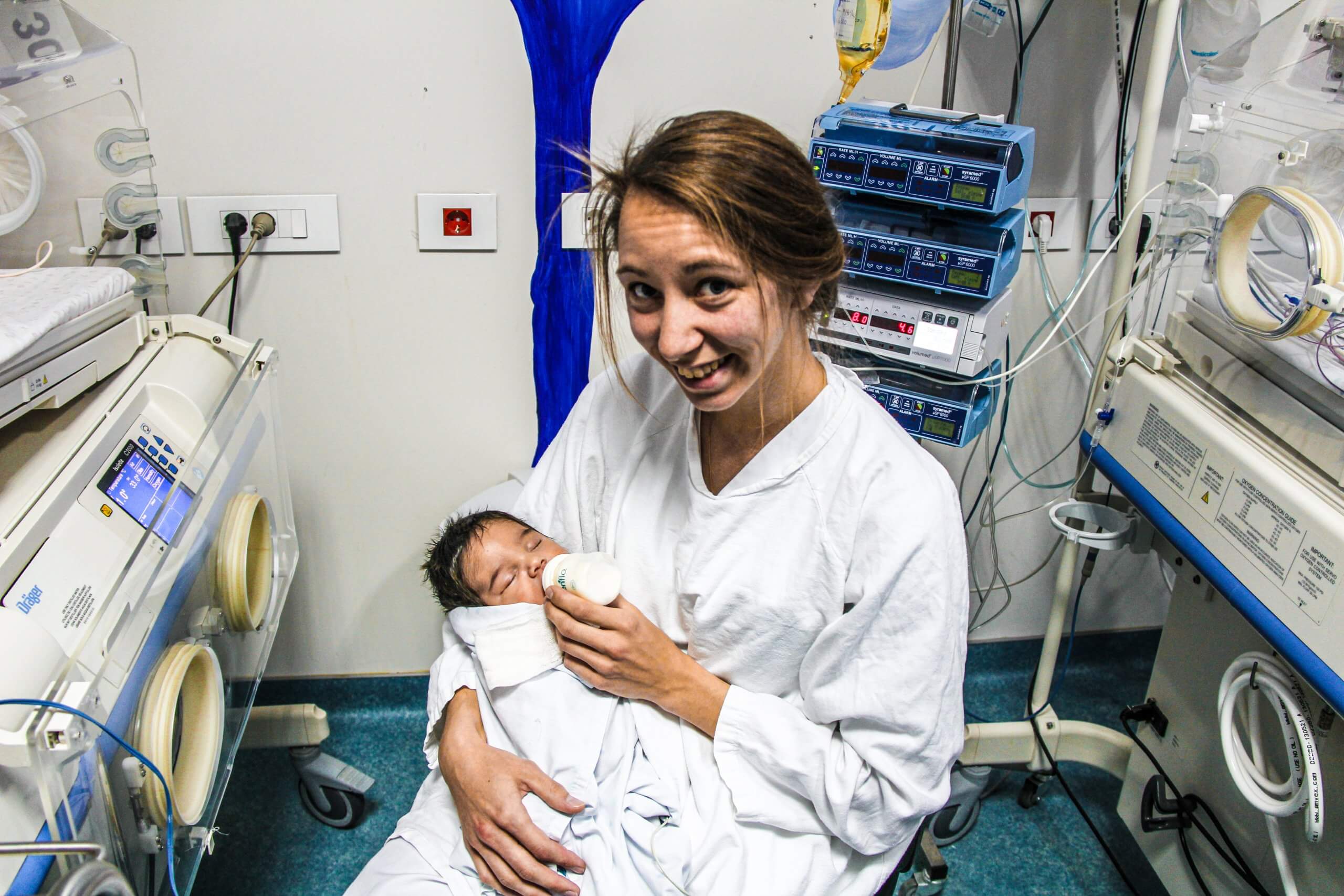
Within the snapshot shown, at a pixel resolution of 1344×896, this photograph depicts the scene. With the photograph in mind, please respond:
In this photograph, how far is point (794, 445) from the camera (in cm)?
122

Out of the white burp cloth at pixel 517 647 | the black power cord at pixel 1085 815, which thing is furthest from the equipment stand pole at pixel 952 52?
the black power cord at pixel 1085 815

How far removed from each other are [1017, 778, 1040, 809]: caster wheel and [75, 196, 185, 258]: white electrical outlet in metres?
2.03

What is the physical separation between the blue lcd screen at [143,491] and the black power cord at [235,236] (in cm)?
53

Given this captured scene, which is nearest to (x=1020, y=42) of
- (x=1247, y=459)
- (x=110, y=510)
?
(x=1247, y=459)

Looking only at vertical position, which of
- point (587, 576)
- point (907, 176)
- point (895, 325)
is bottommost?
point (587, 576)

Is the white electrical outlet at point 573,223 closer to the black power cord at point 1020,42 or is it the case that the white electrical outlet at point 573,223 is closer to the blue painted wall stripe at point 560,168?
the blue painted wall stripe at point 560,168

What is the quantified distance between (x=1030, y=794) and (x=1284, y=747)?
32.5 inches

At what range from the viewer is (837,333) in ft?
5.51

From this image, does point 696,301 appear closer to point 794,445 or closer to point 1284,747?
point 794,445

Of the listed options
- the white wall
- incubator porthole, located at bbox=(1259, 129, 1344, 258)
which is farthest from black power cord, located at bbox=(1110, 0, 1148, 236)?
incubator porthole, located at bbox=(1259, 129, 1344, 258)

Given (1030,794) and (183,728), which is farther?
(1030,794)

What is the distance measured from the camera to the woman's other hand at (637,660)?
1.24m

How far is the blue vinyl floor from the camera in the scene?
1959 mm

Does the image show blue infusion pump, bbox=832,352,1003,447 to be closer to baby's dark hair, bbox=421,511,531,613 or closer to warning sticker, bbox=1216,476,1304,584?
warning sticker, bbox=1216,476,1304,584
